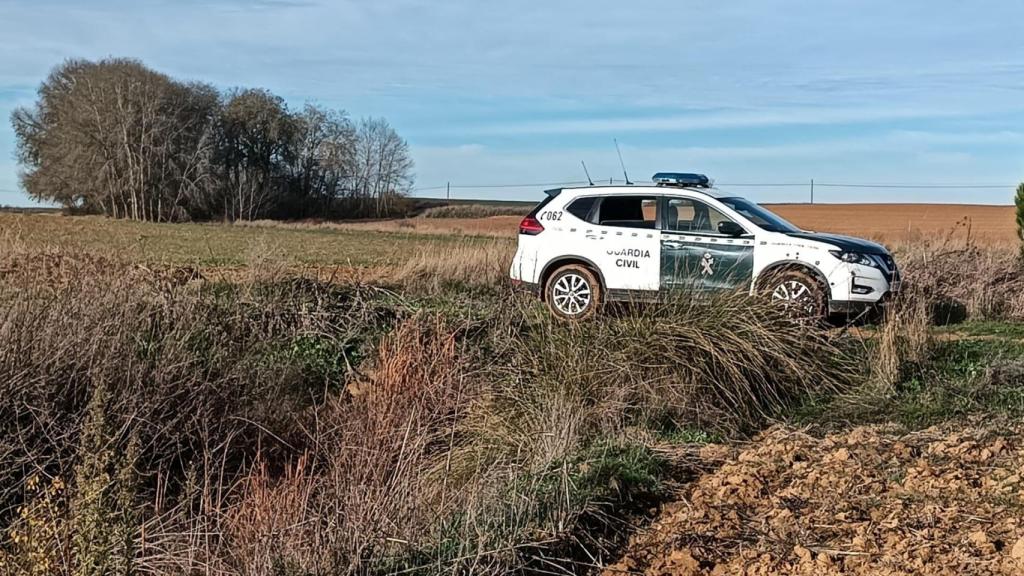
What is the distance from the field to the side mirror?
7.80 ft

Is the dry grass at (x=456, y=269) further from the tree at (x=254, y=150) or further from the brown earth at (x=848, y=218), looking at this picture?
the tree at (x=254, y=150)

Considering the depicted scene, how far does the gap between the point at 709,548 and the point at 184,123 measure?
69.6 metres

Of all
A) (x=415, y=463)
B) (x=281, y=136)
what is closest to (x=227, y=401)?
(x=415, y=463)

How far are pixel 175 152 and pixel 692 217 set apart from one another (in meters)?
61.7

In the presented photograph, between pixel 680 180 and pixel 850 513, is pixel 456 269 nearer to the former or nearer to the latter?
pixel 680 180

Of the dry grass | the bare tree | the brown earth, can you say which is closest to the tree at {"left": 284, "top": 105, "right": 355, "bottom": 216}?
the bare tree

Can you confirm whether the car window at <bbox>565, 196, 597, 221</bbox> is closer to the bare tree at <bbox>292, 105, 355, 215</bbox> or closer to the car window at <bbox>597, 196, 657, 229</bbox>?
the car window at <bbox>597, 196, 657, 229</bbox>

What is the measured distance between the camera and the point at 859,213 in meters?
56.7

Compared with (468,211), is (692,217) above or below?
below

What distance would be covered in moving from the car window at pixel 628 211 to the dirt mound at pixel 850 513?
615cm

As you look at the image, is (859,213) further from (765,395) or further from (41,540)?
(41,540)

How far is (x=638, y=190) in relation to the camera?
12734 mm

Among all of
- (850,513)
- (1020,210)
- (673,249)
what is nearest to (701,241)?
(673,249)

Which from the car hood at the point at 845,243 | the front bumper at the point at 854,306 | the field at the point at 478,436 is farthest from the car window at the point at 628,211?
the front bumper at the point at 854,306
